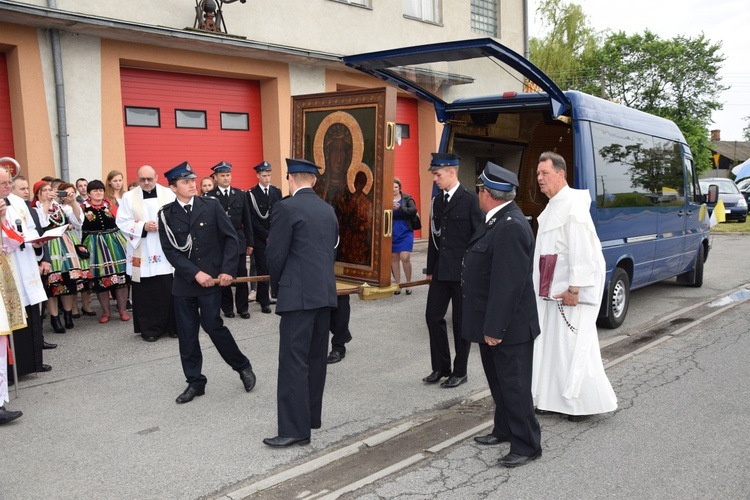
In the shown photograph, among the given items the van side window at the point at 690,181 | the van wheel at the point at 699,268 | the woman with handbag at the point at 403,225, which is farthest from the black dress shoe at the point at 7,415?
the van wheel at the point at 699,268

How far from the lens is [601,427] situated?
4.87m

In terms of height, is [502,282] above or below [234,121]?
below

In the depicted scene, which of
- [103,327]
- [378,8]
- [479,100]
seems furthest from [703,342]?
[378,8]

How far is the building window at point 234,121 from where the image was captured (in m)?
12.6

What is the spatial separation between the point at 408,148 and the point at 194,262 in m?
11.4

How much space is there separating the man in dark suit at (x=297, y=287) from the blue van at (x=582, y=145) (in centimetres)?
235

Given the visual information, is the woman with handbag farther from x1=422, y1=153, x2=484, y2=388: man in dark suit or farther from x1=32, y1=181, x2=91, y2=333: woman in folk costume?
x1=32, y1=181, x2=91, y2=333: woman in folk costume

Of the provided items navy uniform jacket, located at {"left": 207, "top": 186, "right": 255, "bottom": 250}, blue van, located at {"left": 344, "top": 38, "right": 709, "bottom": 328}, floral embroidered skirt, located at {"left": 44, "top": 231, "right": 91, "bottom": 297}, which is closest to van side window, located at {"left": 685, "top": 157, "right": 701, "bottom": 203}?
blue van, located at {"left": 344, "top": 38, "right": 709, "bottom": 328}

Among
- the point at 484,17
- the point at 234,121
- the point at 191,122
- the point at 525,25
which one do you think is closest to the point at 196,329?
the point at 191,122

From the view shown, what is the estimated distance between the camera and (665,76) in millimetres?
46219

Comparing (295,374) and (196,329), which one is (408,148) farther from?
(295,374)

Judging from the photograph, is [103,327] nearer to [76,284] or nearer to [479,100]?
[76,284]

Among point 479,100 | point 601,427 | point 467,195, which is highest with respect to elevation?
point 479,100

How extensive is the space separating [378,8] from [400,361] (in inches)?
411
